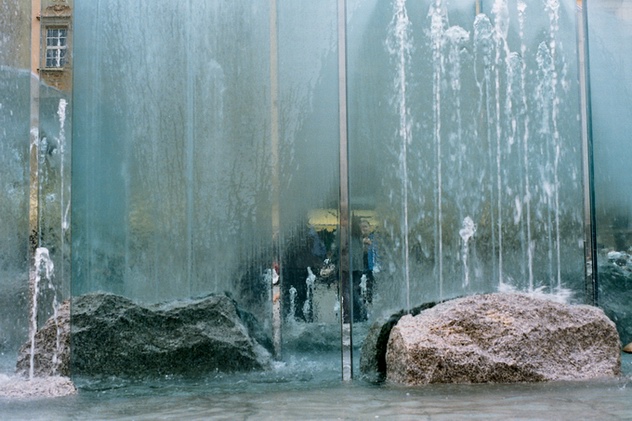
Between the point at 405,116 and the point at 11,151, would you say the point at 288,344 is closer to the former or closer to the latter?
the point at 405,116

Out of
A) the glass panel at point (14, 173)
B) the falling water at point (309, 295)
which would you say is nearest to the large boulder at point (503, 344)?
the falling water at point (309, 295)

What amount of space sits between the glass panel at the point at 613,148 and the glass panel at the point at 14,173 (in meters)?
5.57

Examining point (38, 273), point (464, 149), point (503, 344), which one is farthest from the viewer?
point (38, 273)

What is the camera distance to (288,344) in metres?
6.49

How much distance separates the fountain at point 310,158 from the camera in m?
6.50

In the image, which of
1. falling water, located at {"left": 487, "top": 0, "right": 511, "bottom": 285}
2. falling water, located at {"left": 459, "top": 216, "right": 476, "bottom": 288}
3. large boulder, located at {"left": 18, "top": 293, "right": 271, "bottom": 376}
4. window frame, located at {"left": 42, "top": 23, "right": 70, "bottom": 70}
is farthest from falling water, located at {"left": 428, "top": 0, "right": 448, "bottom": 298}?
window frame, located at {"left": 42, "top": 23, "right": 70, "bottom": 70}

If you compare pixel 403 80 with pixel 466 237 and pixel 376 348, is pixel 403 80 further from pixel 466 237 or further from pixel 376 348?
pixel 376 348

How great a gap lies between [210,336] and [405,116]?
2548mm

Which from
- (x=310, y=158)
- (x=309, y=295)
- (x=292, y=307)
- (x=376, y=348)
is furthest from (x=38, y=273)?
(x=376, y=348)

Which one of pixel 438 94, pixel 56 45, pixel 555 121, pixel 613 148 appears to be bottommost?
pixel 613 148

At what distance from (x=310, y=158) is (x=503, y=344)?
7.33ft

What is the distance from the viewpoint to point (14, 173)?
7.62m

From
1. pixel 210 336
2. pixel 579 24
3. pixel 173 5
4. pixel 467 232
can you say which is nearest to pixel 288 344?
pixel 210 336

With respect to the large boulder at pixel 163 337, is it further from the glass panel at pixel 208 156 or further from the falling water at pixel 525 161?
the falling water at pixel 525 161
